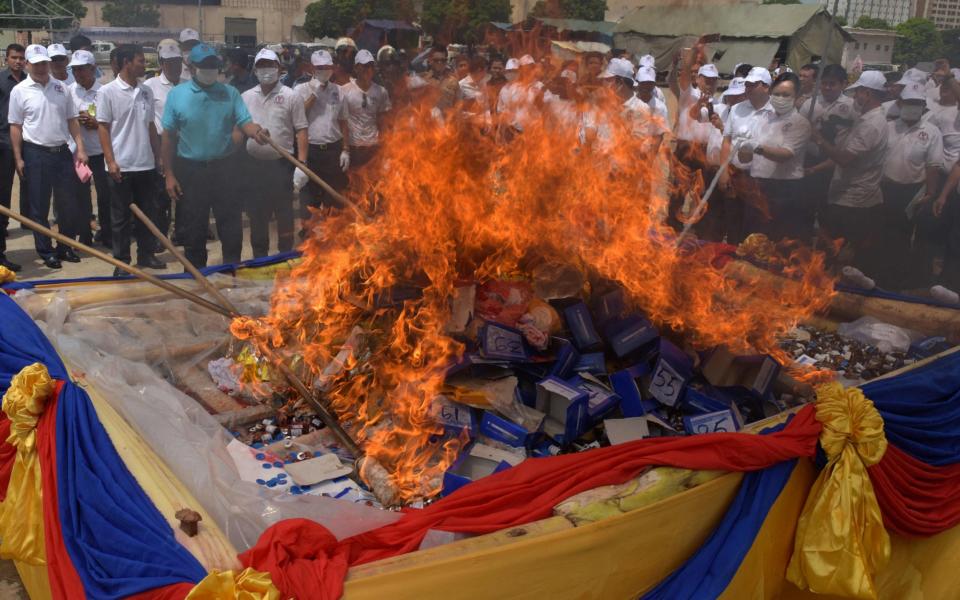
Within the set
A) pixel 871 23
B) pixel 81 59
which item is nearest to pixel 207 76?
pixel 81 59

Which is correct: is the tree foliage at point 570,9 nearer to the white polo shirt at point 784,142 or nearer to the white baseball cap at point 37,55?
the white polo shirt at point 784,142

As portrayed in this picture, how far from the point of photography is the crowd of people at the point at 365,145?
24.9ft

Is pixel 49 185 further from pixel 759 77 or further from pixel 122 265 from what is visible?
pixel 759 77

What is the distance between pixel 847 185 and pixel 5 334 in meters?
7.61

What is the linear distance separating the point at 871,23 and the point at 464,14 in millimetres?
9996

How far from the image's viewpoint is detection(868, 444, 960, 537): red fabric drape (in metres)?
3.36

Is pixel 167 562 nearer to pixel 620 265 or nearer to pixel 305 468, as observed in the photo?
pixel 305 468

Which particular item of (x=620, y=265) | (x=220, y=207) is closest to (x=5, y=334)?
(x=620, y=265)

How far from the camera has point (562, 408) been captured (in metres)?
4.17

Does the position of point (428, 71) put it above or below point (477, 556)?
above

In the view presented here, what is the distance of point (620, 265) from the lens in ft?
15.6

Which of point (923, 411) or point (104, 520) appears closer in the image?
point (104, 520)

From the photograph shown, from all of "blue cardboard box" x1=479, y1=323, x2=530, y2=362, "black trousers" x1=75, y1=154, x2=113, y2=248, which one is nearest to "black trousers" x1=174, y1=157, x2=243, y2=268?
"black trousers" x1=75, y1=154, x2=113, y2=248

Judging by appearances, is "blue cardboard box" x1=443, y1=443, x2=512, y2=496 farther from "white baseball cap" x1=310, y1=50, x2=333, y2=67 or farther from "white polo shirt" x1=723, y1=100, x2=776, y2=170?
"white baseball cap" x1=310, y1=50, x2=333, y2=67
